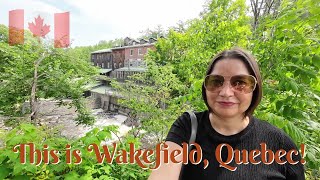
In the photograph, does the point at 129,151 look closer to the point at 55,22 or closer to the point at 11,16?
the point at 55,22

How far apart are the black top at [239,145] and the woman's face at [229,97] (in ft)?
0.33

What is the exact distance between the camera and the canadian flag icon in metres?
10.9

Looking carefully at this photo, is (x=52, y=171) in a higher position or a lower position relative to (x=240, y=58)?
lower

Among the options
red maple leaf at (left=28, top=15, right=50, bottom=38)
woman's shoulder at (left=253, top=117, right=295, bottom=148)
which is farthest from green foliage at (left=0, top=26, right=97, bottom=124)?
woman's shoulder at (left=253, top=117, right=295, bottom=148)

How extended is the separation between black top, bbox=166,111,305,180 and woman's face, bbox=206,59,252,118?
10 centimetres

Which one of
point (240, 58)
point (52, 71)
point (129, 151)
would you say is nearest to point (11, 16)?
point (52, 71)

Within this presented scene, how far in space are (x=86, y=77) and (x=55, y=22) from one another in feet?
10.7

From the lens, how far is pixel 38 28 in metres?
11.2

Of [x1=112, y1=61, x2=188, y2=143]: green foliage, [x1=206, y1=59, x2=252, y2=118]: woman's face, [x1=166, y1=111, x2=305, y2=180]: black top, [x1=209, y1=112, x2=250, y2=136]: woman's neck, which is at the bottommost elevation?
[x1=112, y1=61, x2=188, y2=143]: green foliage

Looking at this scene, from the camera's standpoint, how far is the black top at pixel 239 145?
4.03 feet

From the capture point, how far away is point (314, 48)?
1901 mm

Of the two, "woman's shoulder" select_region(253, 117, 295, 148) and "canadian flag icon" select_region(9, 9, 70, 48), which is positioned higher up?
"canadian flag icon" select_region(9, 9, 70, 48)

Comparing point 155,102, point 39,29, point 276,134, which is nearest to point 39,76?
point 39,29

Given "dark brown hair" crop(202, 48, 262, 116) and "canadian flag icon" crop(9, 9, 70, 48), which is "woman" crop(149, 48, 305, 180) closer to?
"dark brown hair" crop(202, 48, 262, 116)
